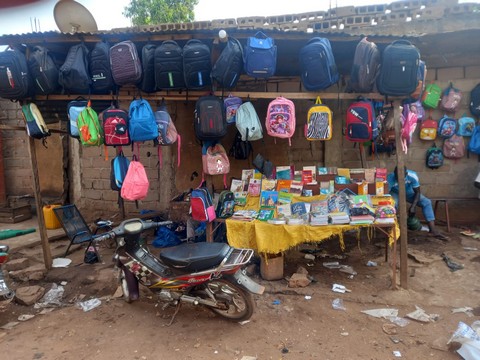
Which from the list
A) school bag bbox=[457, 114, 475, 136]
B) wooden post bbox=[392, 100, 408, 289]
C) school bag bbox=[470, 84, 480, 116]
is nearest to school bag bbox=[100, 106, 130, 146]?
wooden post bbox=[392, 100, 408, 289]

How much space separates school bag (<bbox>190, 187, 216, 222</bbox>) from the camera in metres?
4.25

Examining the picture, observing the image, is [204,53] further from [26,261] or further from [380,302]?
[26,261]

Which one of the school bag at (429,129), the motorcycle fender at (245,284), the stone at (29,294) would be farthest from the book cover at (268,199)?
the school bag at (429,129)

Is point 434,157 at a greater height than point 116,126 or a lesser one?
lesser

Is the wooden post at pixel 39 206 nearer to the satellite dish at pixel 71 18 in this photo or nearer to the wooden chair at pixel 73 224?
the wooden chair at pixel 73 224

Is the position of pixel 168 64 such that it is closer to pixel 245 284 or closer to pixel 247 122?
pixel 247 122

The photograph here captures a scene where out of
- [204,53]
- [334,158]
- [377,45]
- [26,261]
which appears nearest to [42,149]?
[26,261]

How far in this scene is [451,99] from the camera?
5984 millimetres

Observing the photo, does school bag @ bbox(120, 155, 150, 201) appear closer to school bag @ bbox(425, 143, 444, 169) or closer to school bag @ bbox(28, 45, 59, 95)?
school bag @ bbox(28, 45, 59, 95)

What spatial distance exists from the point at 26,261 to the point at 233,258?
12.2ft

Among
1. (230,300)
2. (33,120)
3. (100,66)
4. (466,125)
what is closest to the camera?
(230,300)

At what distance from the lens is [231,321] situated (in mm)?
3482

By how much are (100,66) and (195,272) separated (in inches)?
107

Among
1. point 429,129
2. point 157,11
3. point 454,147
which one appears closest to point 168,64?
point 429,129
